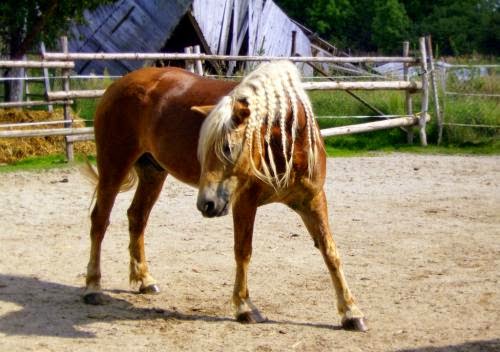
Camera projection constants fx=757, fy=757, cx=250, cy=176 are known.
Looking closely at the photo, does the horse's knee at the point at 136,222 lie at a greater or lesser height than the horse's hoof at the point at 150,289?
greater

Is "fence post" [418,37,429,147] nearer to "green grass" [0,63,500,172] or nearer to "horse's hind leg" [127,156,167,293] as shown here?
"green grass" [0,63,500,172]

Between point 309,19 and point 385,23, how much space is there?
14.7ft

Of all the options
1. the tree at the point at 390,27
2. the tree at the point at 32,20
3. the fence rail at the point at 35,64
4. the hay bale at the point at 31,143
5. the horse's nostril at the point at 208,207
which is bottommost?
the hay bale at the point at 31,143

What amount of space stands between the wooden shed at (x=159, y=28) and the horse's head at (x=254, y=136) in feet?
52.9

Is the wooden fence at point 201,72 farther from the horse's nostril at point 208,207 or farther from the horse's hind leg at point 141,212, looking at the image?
the horse's nostril at point 208,207

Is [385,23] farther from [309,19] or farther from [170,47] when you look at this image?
[170,47]

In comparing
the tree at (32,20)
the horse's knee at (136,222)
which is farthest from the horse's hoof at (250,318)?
the tree at (32,20)

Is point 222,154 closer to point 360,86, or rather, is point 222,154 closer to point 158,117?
point 158,117

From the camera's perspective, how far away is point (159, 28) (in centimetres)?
2022

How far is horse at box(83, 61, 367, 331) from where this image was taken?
3.93m

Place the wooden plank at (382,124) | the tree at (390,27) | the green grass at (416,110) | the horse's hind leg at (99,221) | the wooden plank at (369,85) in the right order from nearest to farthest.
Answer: the horse's hind leg at (99,221) → the wooden plank at (369,85) → the green grass at (416,110) → the wooden plank at (382,124) → the tree at (390,27)

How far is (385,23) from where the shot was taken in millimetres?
Result: 41188

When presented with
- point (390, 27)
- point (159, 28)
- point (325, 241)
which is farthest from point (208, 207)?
point (390, 27)

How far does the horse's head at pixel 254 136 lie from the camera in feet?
12.7
